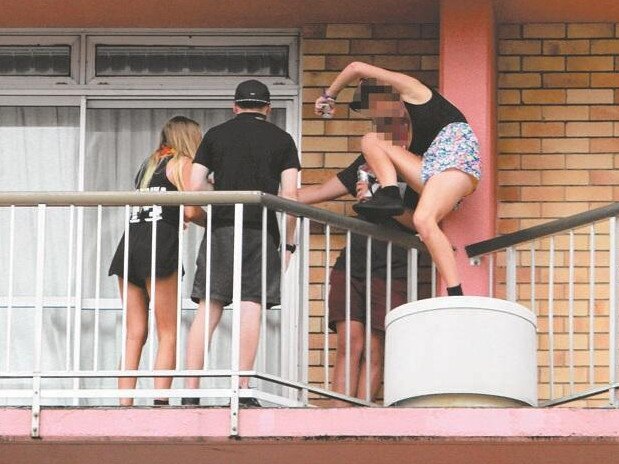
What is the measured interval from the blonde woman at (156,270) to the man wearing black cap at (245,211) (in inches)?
7.7

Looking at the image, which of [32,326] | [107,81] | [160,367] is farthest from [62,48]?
[160,367]

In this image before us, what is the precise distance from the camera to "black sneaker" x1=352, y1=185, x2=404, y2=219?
45.7 feet

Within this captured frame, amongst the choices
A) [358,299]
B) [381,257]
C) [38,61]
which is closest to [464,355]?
[358,299]

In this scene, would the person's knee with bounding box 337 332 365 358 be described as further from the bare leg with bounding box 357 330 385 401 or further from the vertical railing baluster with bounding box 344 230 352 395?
the vertical railing baluster with bounding box 344 230 352 395

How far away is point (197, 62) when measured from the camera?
16.0 meters

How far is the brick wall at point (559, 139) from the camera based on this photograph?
15.4m

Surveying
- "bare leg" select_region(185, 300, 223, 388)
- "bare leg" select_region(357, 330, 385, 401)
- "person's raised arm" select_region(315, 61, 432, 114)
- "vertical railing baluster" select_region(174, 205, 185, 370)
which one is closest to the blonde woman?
"vertical railing baluster" select_region(174, 205, 185, 370)

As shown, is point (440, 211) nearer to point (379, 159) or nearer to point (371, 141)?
point (379, 159)

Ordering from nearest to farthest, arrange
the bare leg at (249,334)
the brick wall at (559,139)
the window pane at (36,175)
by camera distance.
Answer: the bare leg at (249,334) < the brick wall at (559,139) < the window pane at (36,175)

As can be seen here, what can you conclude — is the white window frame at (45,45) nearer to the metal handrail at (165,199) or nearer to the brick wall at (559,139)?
the metal handrail at (165,199)

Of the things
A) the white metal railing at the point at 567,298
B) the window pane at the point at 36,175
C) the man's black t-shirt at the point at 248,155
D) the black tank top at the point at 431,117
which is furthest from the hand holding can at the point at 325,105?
the window pane at the point at 36,175

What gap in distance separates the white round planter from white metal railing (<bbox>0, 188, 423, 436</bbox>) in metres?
0.52

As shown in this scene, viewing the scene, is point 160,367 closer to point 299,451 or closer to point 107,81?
point 299,451

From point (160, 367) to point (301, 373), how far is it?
0.85m
